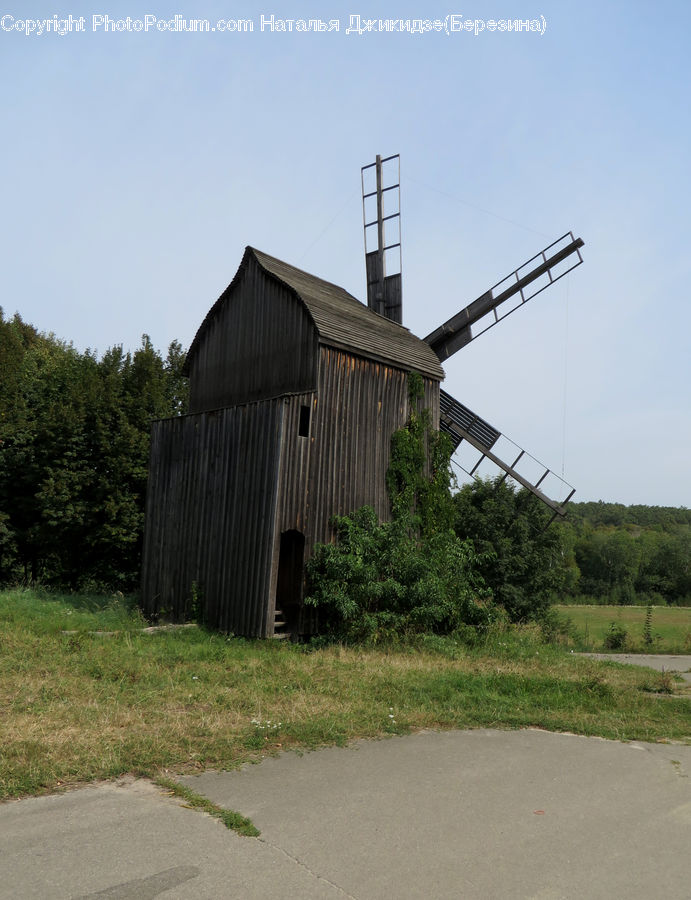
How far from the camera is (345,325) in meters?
16.5

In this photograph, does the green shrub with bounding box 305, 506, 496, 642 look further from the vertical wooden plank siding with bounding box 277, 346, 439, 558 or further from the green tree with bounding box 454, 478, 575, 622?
the green tree with bounding box 454, 478, 575, 622

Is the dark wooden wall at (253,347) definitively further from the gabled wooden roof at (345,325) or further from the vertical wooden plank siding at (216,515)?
the vertical wooden plank siding at (216,515)

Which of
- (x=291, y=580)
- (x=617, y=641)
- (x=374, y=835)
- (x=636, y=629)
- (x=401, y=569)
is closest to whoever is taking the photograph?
(x=374, y=835)

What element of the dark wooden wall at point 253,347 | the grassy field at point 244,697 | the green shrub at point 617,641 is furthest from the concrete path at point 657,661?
the dark wooden wall at point 253,347

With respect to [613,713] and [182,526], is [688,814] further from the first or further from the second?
[182,526]

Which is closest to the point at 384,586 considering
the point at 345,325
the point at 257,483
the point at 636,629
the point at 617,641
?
the point at 257,483

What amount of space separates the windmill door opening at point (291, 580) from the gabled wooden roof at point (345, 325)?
4461 millimetres

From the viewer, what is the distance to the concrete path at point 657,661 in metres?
16.6

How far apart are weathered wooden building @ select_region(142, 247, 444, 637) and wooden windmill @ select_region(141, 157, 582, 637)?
1.4 inches

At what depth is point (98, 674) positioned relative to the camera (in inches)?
395

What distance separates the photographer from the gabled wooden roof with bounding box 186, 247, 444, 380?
632 inches

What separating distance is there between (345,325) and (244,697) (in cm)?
961

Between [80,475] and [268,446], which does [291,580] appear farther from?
[80,475]

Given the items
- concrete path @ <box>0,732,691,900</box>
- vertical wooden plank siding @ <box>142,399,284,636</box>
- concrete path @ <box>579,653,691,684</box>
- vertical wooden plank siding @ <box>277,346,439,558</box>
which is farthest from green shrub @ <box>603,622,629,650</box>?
concrete path @ <box>0,732,691,900</box>
